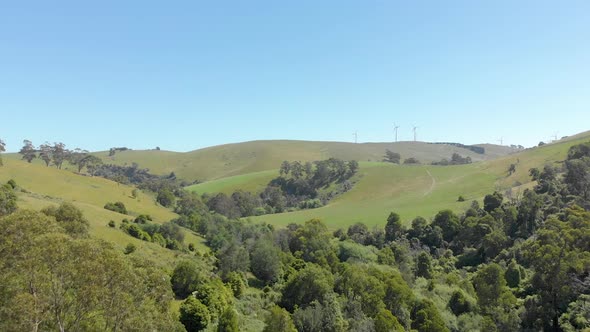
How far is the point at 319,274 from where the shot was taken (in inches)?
2093

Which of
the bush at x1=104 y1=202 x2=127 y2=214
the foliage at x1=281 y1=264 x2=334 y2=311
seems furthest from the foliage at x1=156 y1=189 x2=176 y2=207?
the foliage at x1=281 y1=264 x2=334 y2=311

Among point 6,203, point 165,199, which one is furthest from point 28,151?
point 6,203

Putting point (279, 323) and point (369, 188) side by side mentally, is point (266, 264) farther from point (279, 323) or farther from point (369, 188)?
point (369, 188)

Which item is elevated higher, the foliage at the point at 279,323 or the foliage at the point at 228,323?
the foliage at the point at 228,323

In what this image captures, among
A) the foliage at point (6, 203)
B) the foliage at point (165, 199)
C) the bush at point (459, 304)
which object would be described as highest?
the foliage at point (6, 203)

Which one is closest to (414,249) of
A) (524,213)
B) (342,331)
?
(524,213)

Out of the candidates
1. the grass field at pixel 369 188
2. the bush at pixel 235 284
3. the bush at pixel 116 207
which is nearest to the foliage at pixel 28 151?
the grass field at pixel 369 188

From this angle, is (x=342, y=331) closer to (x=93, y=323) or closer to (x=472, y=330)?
(x=472, y=330)

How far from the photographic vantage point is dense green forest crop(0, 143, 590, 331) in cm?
1858

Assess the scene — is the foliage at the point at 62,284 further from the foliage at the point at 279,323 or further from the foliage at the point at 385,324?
the foliage at the point at 385,324

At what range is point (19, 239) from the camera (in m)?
19.0

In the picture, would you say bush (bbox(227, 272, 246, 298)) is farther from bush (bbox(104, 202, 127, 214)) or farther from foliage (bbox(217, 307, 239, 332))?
bush (bbox(104, 202, 127, 214))

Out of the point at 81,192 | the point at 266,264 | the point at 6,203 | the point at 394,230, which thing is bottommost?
the point at 394,230

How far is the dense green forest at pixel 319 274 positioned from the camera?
731 inches
